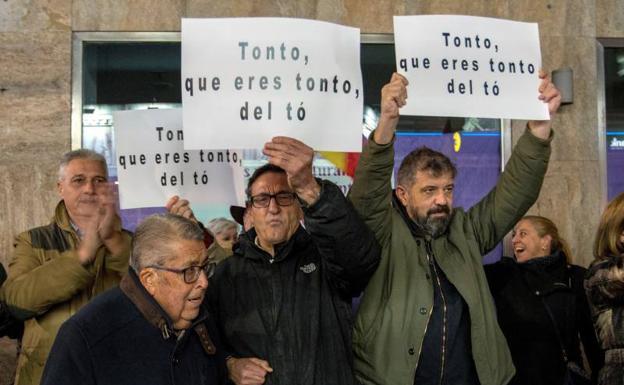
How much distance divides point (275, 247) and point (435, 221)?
2.30 feet

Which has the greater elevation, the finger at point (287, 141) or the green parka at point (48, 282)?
the finger at point (287, 141)

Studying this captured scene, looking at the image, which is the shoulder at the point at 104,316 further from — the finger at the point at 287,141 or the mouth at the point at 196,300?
the finger at the point at 287,141

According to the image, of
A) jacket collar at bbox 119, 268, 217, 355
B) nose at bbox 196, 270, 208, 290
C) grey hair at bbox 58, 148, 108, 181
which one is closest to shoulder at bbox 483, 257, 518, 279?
grey hair at bbox 58, 148, 108, 181

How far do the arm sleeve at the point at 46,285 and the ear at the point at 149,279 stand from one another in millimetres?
724

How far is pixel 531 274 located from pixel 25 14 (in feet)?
13.2

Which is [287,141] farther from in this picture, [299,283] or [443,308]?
[443,308]

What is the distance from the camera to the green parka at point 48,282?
3557mm

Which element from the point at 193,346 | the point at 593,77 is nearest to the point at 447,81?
the point at 193,346

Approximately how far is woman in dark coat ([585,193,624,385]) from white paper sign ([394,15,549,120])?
756 mm

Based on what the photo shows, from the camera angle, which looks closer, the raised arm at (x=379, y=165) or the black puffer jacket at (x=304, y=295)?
the black puffer jacket at (x=304, y=295)

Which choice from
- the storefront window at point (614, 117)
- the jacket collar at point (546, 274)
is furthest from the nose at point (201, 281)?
the storefront window at point (614, 117)

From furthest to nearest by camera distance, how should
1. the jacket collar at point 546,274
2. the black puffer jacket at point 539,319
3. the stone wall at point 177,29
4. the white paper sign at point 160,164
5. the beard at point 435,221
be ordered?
1. the stone wall at point 177,29
2. the jacket collar at point 546,274
3. the black puffer jacket at point 539,319
4. the white paper sign at point 160,164
5. the beard at point 435,221

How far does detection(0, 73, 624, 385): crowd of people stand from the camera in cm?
292

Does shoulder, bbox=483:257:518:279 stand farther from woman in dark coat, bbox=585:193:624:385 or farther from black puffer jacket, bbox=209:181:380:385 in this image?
black puffer jacket, bbox=209:181:380:385
